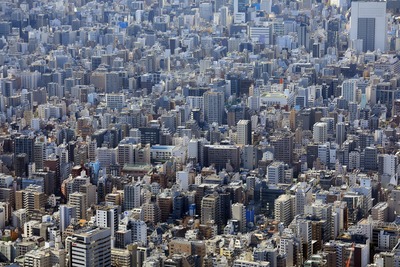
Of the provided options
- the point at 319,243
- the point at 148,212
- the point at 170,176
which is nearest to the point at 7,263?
the point at 148,212

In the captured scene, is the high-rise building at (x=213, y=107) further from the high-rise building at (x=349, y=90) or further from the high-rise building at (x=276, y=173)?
the high-rise building at (x=276, y=173)

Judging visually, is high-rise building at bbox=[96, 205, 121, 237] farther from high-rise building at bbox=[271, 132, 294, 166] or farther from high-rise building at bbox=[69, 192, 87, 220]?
high-rise building at bbox=[271, 132, 294, 166]

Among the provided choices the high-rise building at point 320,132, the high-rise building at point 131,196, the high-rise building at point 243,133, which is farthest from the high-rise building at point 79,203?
the high-rise building at point 320,132

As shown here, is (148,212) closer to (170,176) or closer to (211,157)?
(170,176)

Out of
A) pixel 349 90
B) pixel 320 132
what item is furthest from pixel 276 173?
pixel 349 90

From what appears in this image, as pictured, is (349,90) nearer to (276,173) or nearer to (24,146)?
(276,173)

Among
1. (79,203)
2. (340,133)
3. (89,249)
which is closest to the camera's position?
(89,249)
